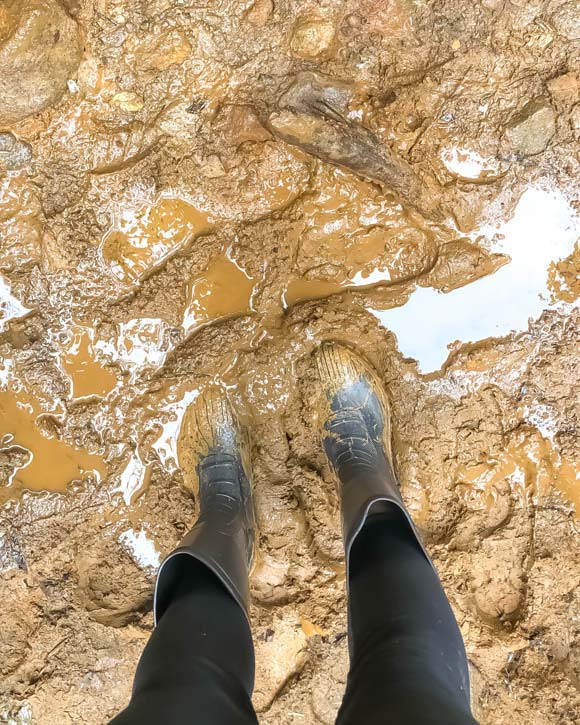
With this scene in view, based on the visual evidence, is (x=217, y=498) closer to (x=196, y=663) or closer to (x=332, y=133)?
(x=196, y=663)

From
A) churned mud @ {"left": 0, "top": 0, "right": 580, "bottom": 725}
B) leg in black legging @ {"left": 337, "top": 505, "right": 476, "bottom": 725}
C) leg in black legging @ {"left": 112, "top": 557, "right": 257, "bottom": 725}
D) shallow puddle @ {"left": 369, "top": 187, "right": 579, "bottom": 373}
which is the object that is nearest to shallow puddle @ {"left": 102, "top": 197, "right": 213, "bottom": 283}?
churned mud @ {"left": 0, "top": 0, "right": 580, "bottom": 725}

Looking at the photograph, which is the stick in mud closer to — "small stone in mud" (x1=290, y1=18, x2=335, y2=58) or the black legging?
"small stone in mud" (x1=290, y1=18, x2=335, y2=58)

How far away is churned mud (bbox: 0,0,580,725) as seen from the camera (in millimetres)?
2045

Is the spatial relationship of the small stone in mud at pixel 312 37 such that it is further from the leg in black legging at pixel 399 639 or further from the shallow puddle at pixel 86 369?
the leg in black legging at pixel 399 639

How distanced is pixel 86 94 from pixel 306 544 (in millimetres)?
2016

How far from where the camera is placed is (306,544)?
215 cm

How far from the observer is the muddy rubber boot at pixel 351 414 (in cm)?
198

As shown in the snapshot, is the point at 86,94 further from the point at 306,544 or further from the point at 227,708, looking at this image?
the point at 227,708

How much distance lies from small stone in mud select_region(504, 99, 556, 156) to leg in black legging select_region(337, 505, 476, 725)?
1.47 metres

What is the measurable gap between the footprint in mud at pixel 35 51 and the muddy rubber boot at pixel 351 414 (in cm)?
149

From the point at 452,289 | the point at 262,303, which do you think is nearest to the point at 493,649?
the point at 452,289

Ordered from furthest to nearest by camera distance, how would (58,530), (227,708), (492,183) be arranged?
(58,530), (492,183), (227,708)

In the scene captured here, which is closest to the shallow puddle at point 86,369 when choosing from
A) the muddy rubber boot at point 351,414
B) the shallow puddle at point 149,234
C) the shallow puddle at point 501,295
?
the shallow puddle at point 149,234

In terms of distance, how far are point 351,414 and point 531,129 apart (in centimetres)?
130
